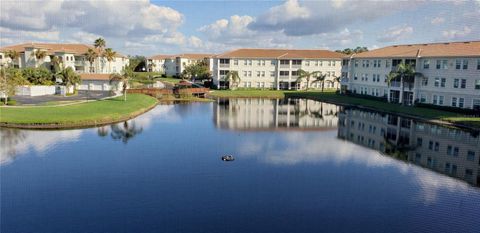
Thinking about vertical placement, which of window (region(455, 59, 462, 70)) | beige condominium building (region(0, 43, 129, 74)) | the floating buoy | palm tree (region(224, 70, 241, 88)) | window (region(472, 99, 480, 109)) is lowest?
the floating buoy

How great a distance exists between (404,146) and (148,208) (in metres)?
20.2

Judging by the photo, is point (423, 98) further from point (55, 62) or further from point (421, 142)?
point (55, 62)

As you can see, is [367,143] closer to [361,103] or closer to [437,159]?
[437,159]

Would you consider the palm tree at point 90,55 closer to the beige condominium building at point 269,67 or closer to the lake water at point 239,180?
the beige condominium building at point 269,67

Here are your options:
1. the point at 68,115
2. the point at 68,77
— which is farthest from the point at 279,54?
the point at 68,115

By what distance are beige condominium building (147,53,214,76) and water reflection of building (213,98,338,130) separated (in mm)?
58977

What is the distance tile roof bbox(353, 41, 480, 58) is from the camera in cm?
4076

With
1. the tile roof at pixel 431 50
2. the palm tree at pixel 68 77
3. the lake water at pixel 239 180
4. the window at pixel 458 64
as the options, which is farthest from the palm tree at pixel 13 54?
the window at pixel 458 64

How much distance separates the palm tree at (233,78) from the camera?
69188 millimetres

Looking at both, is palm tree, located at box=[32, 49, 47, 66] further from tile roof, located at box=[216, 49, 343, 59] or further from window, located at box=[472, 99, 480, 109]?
window, located at box=[472, 99, 480, 109]

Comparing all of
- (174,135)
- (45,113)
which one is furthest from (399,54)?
(45,113)

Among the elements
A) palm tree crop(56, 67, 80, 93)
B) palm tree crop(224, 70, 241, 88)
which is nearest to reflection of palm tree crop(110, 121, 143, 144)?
palm tree crop(56, 67, 80, 93)

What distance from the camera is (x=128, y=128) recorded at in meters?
31.8

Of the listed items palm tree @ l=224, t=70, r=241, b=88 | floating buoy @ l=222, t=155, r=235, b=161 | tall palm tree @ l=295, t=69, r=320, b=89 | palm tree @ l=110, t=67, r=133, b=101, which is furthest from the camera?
tall palm tree @ l=295, t=69, r=320, b=89
